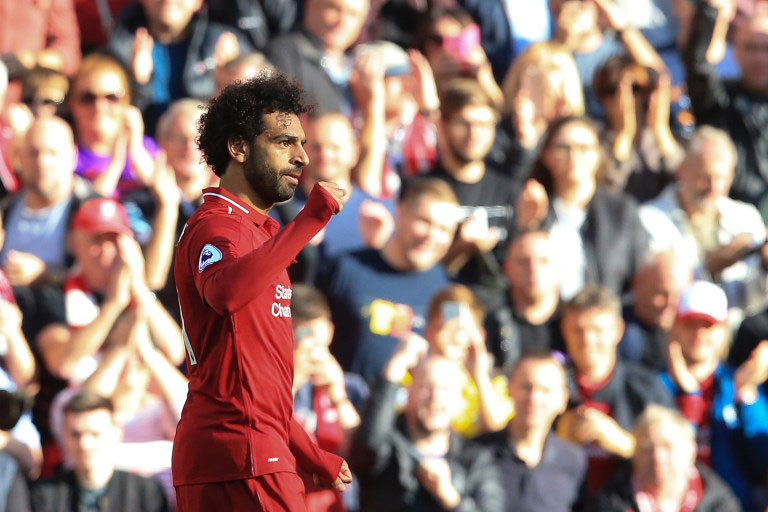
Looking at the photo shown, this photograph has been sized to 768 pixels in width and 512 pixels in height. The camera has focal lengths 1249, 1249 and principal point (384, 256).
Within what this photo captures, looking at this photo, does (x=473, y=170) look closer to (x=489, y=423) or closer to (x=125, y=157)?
(x=489, y=423)

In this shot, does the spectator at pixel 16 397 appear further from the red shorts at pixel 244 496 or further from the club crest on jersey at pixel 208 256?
the club crest on jersey at pixel 208 256

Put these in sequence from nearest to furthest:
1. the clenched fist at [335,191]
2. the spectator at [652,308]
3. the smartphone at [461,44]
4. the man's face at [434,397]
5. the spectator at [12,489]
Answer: the clenched fist at [335,191] → the spectator at [12,489] → the man's face at [434,397] → the spectator at [652,308] → the smartphone at [461,44]

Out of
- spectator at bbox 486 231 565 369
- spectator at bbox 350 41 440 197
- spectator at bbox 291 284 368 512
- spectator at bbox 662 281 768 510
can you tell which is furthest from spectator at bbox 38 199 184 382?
spectator at bbox 662 281 768 510

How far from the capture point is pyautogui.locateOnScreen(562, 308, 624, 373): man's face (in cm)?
590

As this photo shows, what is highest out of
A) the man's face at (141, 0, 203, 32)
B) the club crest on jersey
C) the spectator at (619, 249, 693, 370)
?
the club crest on jersey

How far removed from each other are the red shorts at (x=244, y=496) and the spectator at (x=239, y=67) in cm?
336

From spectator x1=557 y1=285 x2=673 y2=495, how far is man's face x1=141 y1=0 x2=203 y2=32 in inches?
90.6

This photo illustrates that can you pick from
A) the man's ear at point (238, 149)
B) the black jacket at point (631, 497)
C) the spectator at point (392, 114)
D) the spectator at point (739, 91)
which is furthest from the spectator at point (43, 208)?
the spectator at point (739, 91)

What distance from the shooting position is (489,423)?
5652 millimetres

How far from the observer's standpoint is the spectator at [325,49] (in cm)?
606

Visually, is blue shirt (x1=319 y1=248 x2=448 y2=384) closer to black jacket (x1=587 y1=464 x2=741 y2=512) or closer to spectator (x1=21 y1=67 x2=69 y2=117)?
black jacket (x1=587 y1=464 x2=741 y2=512)

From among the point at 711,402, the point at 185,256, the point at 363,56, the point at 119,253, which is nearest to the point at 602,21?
the point at 363,56

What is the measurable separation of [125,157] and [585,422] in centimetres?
242

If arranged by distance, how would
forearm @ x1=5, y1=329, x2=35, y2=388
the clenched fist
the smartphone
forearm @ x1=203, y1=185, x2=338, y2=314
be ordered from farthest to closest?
the smartphone → forearm @ x1=5, y1=329, x2=35, y2=388 → the clenched fist → forearm @ x1=203, y1=185, x2=338, y2=314
